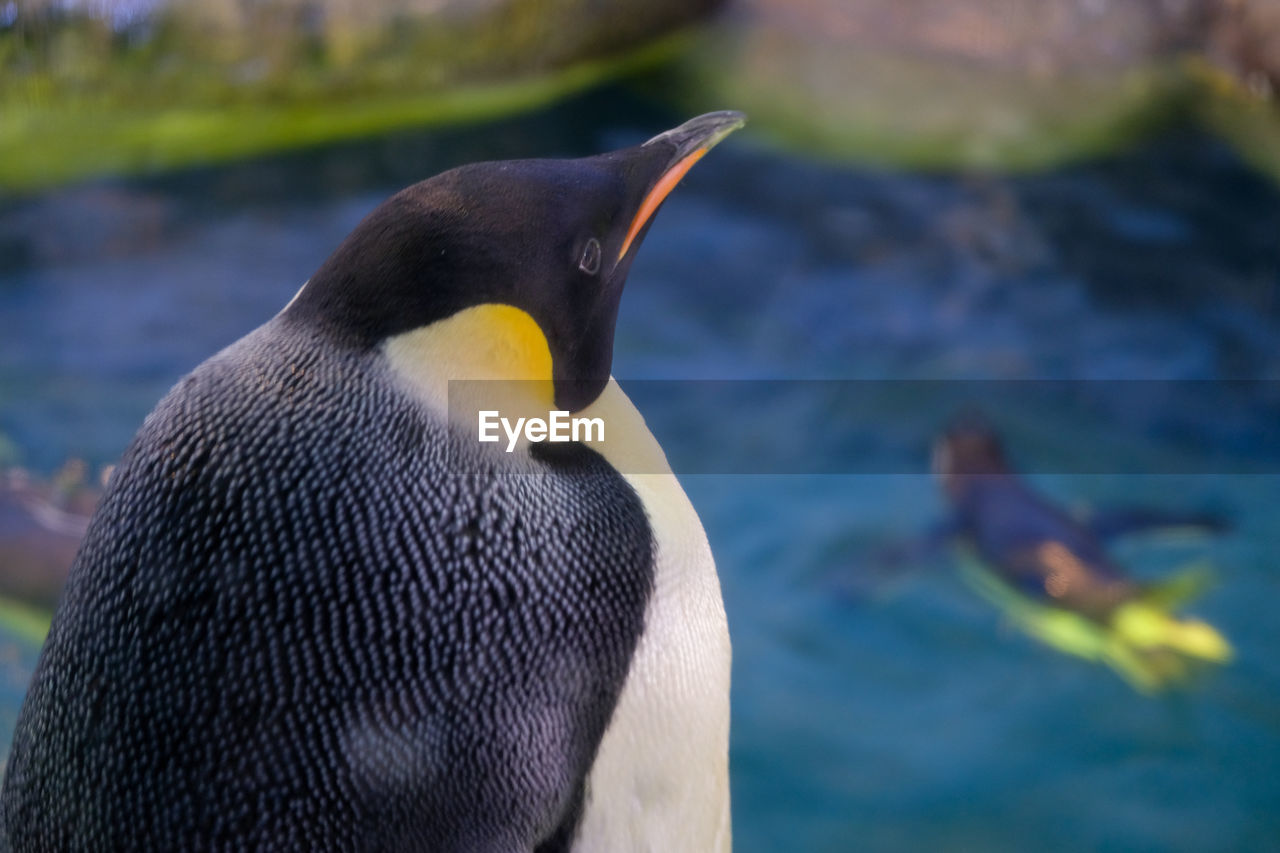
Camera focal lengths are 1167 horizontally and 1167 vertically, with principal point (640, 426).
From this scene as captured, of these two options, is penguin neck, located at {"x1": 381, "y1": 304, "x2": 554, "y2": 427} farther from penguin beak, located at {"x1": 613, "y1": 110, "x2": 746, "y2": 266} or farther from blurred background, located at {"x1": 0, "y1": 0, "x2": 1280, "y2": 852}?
blurred background, located at {"x1": 0, "y1": 0, "x2": 1280, "y2": 852}

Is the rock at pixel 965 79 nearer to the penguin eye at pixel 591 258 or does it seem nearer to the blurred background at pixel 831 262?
the blurred background at pixel 831 262

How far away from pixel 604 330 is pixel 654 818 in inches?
15.5

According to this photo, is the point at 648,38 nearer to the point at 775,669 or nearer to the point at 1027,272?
the point at 1027,272

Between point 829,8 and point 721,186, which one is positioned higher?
point 829,8

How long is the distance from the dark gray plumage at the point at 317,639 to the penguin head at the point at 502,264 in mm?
44

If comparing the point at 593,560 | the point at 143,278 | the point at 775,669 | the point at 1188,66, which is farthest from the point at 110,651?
the point at 1188,66

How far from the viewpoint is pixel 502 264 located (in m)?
0.85

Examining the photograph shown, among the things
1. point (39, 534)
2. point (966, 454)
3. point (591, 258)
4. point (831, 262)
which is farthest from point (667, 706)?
point (831, 262)

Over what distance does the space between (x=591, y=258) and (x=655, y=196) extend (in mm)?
107

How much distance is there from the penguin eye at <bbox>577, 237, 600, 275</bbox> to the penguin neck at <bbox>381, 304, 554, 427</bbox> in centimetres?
6

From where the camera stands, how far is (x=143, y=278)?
3.22 m

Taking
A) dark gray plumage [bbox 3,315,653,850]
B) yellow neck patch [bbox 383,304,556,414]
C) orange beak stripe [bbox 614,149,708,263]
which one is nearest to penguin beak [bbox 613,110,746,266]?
orange beak stripe [bbox 614,149,708,263]

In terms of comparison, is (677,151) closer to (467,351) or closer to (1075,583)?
(467,351)

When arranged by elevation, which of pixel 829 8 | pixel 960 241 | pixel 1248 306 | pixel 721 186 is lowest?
pixel 1248 306
